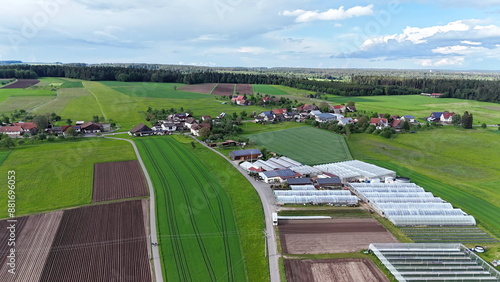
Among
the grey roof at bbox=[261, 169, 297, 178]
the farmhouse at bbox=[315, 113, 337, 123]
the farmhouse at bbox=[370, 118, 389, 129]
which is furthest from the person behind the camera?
the farmhouse at bbox=[315, 113, 337, 123]

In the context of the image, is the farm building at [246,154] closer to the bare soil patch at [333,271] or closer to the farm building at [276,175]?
the farm building at [276,175]

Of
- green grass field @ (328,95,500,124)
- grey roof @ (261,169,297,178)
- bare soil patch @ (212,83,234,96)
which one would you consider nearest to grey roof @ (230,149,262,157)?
grey roof @ (261,169,297,178)

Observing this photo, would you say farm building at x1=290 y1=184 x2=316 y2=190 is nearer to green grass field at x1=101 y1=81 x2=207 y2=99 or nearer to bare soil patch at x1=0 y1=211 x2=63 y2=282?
bare soil patch at x1=0 y1=211 x2=63 y2=282

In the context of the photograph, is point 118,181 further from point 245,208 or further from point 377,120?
point 377,120

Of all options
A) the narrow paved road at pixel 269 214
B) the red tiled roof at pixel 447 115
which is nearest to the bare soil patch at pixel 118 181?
the narrow paved road at pixel 269 214

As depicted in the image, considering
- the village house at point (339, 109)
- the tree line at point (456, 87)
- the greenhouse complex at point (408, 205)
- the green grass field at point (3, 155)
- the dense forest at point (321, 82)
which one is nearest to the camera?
the greenhouse complex at point (408, 205)

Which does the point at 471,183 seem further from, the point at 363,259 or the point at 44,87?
the point at 44,87

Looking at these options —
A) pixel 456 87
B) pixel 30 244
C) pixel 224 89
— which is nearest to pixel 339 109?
pixel 224 89
